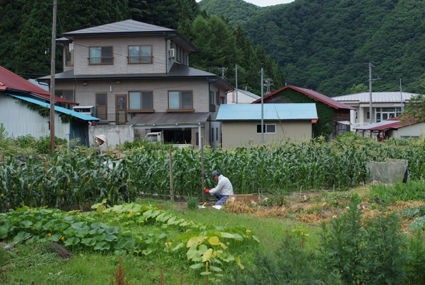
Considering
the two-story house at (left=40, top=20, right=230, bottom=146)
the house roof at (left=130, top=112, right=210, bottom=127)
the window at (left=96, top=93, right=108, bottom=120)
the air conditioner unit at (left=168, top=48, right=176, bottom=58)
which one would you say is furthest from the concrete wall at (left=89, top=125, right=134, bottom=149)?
the air conditioner unit at (left=168, top=48, right=176, bottom=58)

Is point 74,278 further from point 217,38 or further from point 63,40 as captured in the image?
point 217,38

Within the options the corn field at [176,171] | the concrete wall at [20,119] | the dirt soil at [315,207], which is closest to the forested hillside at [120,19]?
the concrete wall at [20,119]

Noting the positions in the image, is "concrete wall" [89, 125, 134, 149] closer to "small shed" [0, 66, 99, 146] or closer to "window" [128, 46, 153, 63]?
"small shed" [0, 66, 99, 146]

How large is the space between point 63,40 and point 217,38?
3041 cm

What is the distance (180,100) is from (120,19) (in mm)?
18484

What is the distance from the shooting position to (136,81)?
129 ft

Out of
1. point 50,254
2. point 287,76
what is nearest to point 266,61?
point 287,76

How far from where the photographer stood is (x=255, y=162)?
16.4 metres

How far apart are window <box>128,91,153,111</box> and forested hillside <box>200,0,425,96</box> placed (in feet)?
131

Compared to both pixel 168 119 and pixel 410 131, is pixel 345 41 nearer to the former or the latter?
pixel 410 131

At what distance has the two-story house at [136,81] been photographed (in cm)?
3841

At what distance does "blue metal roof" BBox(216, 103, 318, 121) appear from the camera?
38938 millimetres

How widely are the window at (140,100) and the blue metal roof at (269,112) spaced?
5002 mm

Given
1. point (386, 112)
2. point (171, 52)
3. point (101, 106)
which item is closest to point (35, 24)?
point (101, 106)
